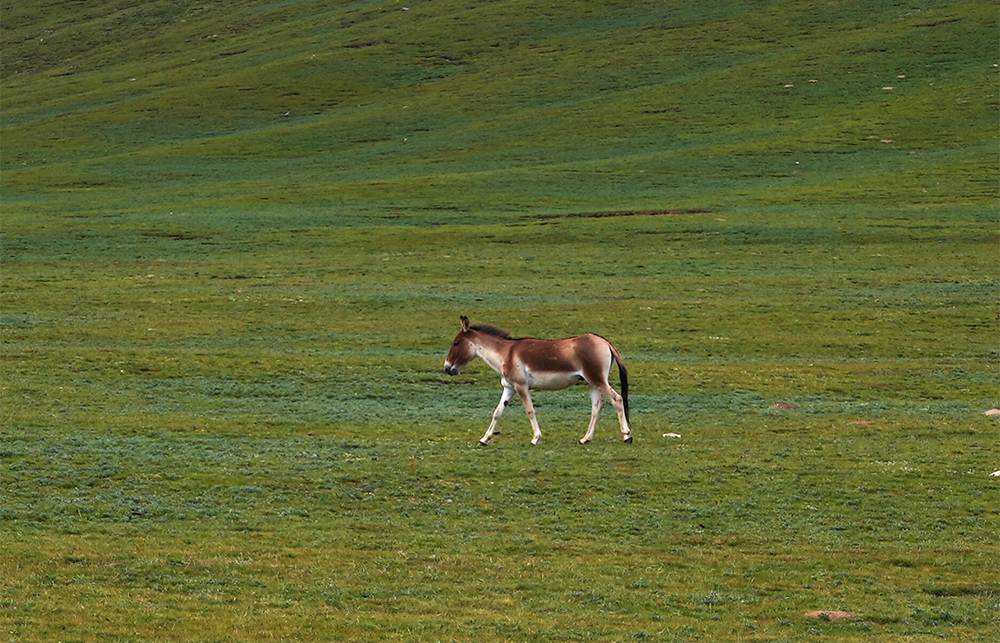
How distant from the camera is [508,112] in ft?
354

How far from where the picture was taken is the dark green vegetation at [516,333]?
1463 centimetres

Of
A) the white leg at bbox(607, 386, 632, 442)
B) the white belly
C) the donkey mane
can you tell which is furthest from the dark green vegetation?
the donkey mane

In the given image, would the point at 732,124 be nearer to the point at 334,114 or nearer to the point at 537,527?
the point at 334,114

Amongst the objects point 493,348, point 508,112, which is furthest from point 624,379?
point 508,112

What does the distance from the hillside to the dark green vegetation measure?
1.78ft

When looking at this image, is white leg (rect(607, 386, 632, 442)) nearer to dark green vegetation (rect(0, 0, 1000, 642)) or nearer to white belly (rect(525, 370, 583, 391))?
dark green vegetation (rect(0, 0, 1000, 642))

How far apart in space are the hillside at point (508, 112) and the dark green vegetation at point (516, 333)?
1.78 ft

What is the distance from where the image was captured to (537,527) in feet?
56.8

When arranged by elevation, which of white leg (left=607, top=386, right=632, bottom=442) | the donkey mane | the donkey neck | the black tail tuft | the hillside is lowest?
the hillside

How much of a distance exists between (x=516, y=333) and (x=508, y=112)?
72.1 meters

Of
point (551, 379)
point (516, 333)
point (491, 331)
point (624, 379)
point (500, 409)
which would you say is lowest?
point (516, 333)

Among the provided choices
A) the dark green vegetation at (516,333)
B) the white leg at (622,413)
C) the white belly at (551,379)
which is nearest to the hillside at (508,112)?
the dark green vegetation at (516,333)

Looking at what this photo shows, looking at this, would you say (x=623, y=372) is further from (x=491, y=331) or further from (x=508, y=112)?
(x=508, y=112)

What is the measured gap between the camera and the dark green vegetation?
14.6 meters
